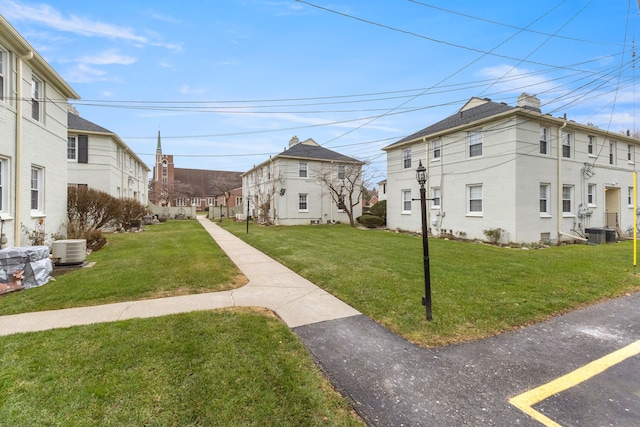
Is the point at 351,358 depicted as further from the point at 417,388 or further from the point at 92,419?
the point at 92,419

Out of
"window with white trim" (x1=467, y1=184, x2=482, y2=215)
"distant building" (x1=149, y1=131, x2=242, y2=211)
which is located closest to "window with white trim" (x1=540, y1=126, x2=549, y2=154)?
"window with white trim" (x1=467, y1=184, x2=482, y2=215)

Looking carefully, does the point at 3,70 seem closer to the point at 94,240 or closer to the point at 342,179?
the point at 94,240

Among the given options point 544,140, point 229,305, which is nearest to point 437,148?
point 544,140

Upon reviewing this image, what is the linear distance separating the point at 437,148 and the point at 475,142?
7.61 feet

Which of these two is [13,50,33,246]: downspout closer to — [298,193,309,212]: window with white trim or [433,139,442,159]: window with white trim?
[433,139,442,159]: window with white trim

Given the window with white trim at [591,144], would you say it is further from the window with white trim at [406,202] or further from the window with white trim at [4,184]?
the window with white trim at [4,184]

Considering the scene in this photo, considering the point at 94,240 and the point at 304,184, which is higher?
the point at 304,184

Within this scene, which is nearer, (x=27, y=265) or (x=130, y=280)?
(x=27, y=265)

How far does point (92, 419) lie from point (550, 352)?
481cm

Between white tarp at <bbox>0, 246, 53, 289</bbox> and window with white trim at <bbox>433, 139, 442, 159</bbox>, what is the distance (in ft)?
54.6

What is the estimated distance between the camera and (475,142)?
46.6ft

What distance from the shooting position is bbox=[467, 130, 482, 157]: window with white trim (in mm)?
14023

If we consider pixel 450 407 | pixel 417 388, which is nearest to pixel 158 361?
pixel 417 388

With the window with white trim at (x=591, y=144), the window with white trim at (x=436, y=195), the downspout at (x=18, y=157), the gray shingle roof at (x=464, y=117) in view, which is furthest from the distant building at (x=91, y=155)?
the window with white trim at (x=591, y=144)
